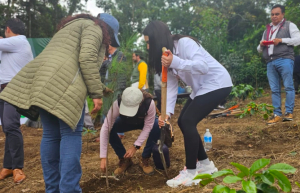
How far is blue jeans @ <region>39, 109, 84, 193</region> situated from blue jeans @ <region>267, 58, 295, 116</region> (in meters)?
3.49

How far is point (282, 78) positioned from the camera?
486 cm

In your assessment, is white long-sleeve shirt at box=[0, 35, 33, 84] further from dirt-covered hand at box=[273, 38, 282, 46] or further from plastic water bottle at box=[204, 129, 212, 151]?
dirt-covered hand at box=[273, 38, 282, 46]

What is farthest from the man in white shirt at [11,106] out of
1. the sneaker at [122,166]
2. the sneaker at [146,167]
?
the sneaker at [146,167]

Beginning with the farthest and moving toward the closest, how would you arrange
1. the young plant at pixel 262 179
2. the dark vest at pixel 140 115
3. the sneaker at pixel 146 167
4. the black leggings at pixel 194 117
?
1. the sneaker at pixel 146 167
2. the dark vest at pixel 140 115
3. the black leggings at pixel 194 117
4. the young plant at pixel 262 179

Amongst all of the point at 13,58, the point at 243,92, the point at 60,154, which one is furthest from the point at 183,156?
the point at 243,92

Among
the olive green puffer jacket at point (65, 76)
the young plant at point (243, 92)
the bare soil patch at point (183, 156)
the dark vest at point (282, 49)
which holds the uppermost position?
the dark vest at point (282, 49)

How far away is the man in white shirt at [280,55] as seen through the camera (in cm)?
471

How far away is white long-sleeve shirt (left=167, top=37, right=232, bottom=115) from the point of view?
2.47 m

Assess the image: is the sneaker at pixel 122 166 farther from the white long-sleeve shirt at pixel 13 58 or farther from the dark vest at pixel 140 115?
the white long-sleeve shirt at pixel 13 58

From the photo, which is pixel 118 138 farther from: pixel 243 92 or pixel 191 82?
pixel 243 92

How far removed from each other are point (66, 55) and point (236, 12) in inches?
676

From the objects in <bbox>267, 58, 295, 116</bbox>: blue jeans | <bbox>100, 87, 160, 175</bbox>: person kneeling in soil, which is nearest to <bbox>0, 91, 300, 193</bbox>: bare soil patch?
<bbox>100, 87, 160, 175</bbox>: person kneeling in soil

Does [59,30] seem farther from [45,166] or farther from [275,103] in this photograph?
[275,103]

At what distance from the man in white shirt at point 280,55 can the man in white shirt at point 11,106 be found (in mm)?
3413
